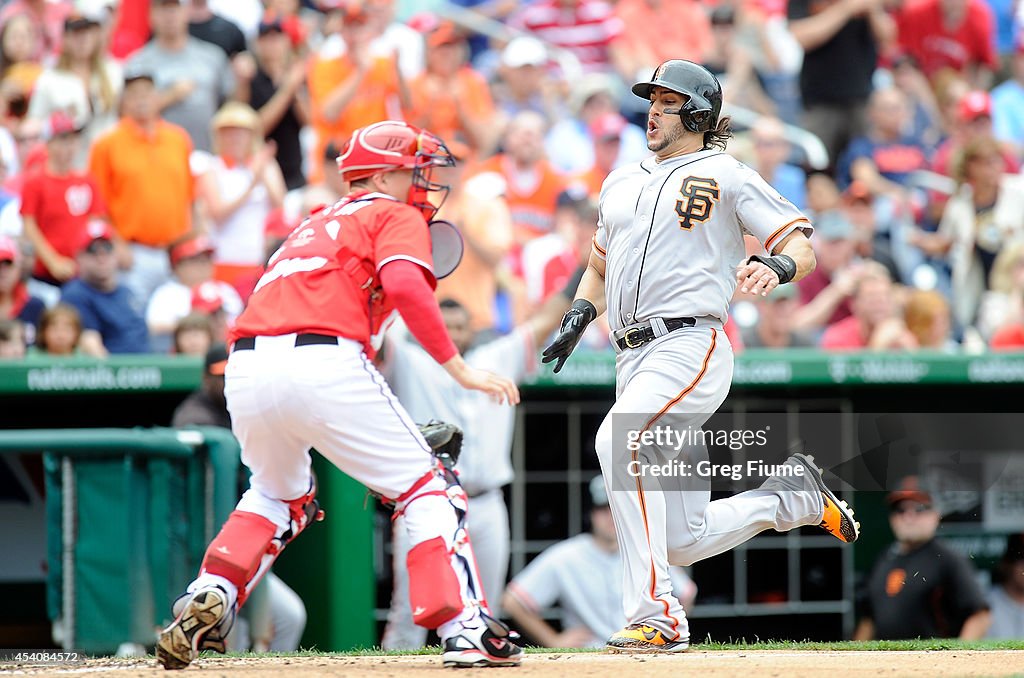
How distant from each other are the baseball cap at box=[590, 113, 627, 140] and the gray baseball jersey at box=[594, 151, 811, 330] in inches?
208

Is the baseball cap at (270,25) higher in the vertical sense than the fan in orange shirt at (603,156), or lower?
higher

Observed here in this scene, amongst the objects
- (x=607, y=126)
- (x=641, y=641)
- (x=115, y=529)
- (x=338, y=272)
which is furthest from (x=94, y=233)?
(x=641, y=641)

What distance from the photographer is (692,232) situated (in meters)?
5.04

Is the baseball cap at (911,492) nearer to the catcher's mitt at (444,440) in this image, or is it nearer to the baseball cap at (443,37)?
the catcher's mitt at (444,440)

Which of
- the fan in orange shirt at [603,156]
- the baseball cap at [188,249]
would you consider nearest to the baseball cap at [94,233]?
the baseball cap at [188,249]

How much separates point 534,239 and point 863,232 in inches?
88.3

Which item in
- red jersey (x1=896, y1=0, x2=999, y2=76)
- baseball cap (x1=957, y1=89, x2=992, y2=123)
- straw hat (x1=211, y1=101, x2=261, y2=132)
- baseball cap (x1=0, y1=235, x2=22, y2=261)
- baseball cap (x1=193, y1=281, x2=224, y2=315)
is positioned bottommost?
baseball cap (x1=193, y1=281, x2=224, y2=315)

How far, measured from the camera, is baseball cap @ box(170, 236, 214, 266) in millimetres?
8609

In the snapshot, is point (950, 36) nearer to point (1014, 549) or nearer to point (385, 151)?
point (1014, 549)

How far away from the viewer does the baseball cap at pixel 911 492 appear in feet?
25.5

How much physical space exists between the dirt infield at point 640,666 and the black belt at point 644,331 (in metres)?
1.00

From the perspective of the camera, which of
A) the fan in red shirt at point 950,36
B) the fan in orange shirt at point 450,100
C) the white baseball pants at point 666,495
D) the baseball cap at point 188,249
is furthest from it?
the fan in red shirt at point 950,36

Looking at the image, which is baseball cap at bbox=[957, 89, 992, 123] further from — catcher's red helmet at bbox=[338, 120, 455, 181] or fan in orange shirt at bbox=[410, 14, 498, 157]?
catcher's red helmet at bbox=[338, 120, 455, 181]

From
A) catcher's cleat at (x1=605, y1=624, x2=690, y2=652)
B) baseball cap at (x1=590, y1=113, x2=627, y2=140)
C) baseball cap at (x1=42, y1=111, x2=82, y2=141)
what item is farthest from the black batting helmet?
baseball cap at (x1=590, y1=113, x2=627, y2=140)
